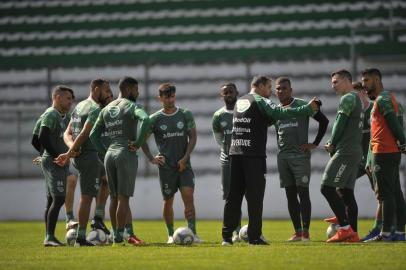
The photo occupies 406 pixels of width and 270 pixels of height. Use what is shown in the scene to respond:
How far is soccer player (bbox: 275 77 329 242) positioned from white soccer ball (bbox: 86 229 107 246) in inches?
93.8

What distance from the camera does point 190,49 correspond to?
23781mm

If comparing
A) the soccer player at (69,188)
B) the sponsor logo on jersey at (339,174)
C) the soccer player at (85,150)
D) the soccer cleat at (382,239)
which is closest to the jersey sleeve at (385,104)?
the sponsor logo on jersey at (339,174)

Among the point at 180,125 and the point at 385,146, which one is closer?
the point at 385,146

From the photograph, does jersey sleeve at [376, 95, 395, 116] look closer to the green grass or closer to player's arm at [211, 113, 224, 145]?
the green grass

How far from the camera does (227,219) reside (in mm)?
10711

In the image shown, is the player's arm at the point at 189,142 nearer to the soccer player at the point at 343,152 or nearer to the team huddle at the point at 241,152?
the team huddle at the point at 241,152

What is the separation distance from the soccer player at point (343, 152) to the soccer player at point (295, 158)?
733mm

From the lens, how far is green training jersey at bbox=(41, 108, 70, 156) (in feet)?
36.6

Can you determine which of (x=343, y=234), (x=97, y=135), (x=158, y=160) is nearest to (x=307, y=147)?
(x=343, y=234)

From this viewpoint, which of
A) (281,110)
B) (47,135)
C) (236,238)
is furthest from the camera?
(236,238)

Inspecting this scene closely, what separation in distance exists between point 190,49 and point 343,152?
13.2m

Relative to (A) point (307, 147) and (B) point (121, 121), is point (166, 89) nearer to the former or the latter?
(B) point (121, 121)

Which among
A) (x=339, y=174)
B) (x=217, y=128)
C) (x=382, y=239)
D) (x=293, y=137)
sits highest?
(x=217, y=128)

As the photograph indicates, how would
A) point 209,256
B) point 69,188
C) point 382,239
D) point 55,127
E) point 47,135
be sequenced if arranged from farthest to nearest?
point 69,188 < point 55,127 < point 47,135 < point 382,239 < point 209,256
